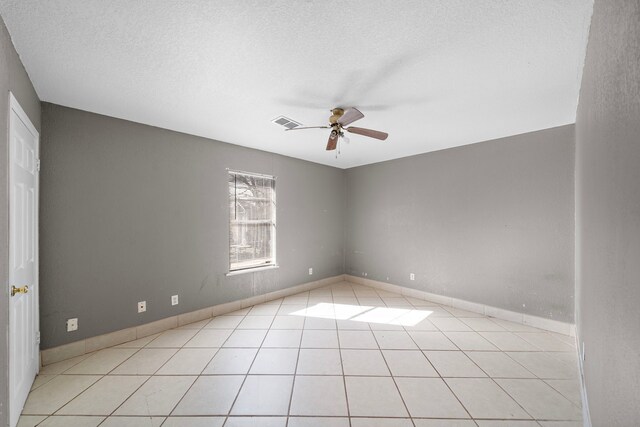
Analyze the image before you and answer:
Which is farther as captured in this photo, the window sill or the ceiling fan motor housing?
the window sill

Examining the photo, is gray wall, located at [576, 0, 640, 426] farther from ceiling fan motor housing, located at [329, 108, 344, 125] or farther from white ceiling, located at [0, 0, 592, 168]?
ceiling fan motor housing, located at [329, 108, 344, 125]

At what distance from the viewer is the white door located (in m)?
1.58

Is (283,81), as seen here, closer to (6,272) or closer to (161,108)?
(161,108)

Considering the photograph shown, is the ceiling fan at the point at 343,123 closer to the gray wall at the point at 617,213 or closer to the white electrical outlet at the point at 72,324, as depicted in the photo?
the gray wall at the point at 617,213

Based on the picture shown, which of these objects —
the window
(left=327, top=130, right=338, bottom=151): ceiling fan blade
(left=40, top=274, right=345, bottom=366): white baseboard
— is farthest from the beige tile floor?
(left=327, top=130, right=338, bottom=151): ceiling fan blade

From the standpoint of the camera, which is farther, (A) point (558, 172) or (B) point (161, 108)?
(A) point (558, 172)

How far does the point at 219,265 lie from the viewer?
3545mm

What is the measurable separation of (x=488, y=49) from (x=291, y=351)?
3.04 m

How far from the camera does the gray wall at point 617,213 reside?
2.45ft

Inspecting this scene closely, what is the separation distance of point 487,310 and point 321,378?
2763mm

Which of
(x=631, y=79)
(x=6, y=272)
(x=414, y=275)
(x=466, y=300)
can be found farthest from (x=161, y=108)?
(x=466, y=300)

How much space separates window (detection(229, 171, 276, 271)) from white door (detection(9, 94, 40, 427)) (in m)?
1.95

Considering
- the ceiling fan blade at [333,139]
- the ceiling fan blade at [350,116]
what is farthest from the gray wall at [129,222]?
the ceiling fan blade at [350,116]

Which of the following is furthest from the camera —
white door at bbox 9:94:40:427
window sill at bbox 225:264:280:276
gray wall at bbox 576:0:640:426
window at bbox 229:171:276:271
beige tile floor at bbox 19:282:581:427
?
window at bbox 229:171:276:271
